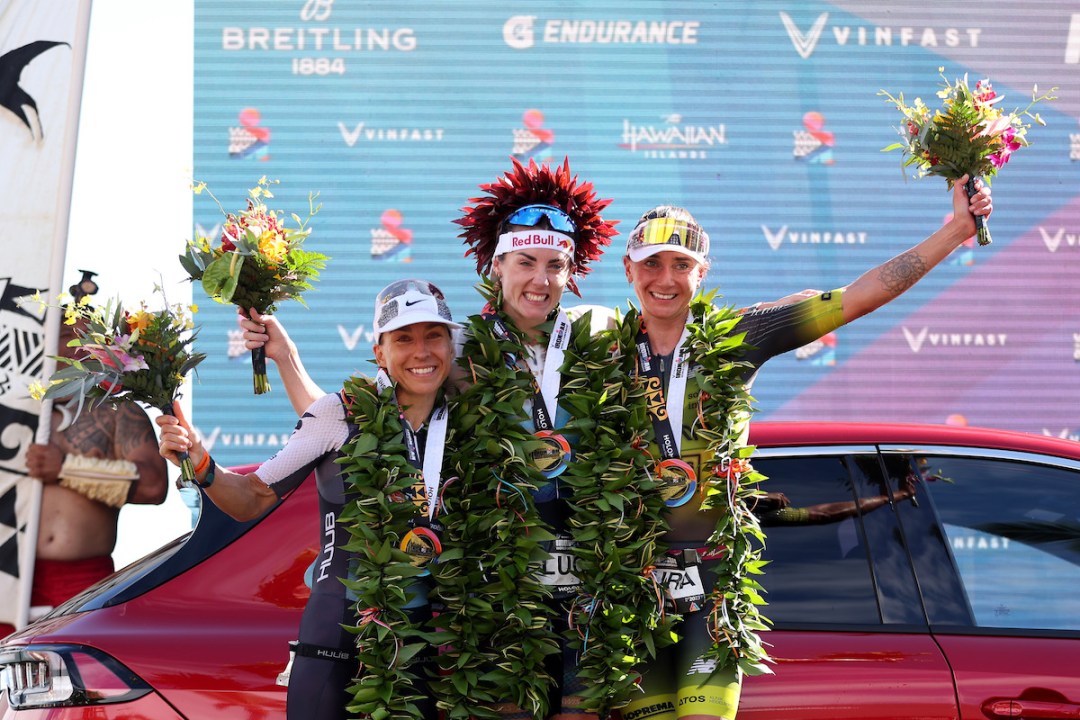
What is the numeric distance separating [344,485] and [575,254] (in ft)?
3.32

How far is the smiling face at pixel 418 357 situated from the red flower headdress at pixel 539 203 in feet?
1.48

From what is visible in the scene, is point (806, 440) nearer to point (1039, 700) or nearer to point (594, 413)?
point (594, 413)

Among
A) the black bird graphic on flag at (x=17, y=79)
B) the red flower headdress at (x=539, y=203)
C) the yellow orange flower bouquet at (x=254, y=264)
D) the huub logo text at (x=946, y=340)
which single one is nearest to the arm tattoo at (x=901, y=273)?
the red flower headdress at (x=539, y=203)

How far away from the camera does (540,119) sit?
7270mm

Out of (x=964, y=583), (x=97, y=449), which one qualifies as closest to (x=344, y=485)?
(x=964, y=583)

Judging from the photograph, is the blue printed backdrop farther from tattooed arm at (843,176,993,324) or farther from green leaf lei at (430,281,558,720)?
green leaf lei at (430,281,558,720)

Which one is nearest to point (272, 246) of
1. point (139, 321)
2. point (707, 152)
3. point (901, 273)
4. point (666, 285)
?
point (139, 321)

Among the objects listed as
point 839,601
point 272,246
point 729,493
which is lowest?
point 839,601

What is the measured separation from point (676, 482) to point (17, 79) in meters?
5.10

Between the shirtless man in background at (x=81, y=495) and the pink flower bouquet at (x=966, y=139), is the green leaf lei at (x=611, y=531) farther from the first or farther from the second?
the shirtless man in background at (x=81, y=495)

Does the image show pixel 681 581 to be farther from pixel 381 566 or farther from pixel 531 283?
pixel 531 283

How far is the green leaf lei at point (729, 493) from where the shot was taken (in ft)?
9.39

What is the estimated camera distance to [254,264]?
3258mm

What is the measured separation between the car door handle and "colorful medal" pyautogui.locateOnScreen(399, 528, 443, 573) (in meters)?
1.55
